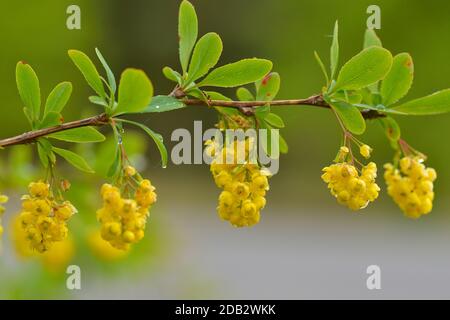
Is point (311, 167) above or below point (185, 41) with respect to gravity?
above

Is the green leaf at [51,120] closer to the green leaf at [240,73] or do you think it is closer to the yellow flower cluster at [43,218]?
the yellow flower cluster at [43,218]

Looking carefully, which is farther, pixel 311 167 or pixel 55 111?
pixel 311 167

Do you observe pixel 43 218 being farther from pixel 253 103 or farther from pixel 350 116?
pixel 350 116

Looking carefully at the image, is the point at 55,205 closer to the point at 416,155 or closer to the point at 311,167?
the point at 416,155

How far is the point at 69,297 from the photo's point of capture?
5.54 feet

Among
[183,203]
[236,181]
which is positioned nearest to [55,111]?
[236,181]

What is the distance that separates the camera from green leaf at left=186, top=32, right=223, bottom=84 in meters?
0.85

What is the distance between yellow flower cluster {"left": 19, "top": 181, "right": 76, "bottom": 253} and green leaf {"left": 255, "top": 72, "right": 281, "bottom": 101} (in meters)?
0.27

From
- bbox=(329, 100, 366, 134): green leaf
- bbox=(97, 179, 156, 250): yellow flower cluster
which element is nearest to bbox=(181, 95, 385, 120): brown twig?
bbox=(329, 100, 366, 134): green leaf

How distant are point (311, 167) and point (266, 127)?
523 cm

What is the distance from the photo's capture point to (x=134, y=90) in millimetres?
723

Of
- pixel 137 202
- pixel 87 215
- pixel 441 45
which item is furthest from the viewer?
pixel 441 45

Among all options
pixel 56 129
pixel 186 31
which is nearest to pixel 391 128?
pixel 186 31

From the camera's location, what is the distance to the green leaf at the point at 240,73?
0.84 meters
